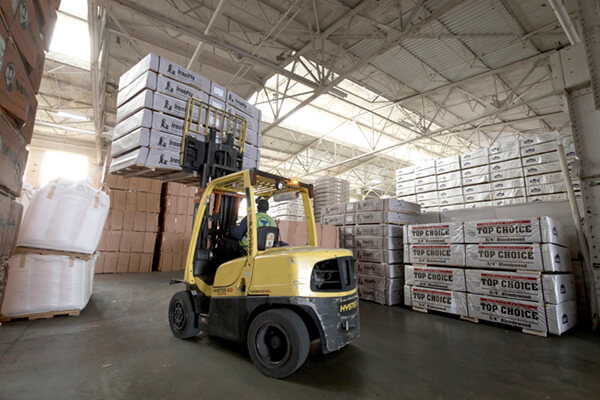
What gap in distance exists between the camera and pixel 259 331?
2498mm

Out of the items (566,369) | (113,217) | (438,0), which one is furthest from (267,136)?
(566,369)

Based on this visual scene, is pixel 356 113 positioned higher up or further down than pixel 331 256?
higher up

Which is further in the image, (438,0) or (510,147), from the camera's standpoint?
(510,147)

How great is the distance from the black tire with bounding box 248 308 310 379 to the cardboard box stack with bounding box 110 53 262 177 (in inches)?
87.8

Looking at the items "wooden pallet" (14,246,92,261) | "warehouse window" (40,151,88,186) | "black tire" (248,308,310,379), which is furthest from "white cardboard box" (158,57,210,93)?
"warehouse window" (40,151,88,186)

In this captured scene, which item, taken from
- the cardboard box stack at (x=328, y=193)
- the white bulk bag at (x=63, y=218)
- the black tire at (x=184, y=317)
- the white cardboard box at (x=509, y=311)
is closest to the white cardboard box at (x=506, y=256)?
the white cardboard box at (x=509, y=311)

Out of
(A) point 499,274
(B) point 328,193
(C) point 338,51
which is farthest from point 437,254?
(B) point 328,193

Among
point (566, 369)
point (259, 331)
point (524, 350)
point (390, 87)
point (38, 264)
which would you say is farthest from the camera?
point (390, 87)

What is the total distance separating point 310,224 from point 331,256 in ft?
2.45

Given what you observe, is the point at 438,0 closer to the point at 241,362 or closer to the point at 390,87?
the point at 390,87

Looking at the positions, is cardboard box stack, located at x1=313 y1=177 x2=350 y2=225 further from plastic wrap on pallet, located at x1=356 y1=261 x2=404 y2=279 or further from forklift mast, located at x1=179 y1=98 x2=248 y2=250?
forklift mast, located at x1=179 y1=98 x2=248 y2=250

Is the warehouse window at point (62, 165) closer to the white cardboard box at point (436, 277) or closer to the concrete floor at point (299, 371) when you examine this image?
the concrete floor at point (299, 371)

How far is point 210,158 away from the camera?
362cm

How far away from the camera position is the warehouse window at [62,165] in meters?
13.5
